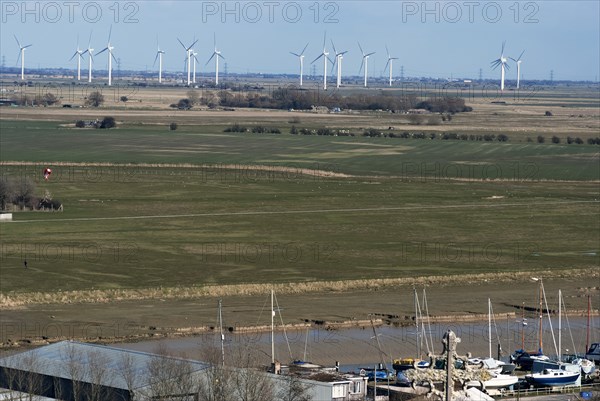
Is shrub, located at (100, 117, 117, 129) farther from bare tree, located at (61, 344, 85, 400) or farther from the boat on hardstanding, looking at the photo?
bare tree, located at (61, 344, 85, 400)

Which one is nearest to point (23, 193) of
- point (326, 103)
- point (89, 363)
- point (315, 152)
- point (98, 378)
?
point (89, 363)

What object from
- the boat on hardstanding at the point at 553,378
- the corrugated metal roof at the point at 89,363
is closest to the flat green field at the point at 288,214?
the corrugated metal roof at the point at 89,363

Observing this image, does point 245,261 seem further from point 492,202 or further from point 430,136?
point 430,136

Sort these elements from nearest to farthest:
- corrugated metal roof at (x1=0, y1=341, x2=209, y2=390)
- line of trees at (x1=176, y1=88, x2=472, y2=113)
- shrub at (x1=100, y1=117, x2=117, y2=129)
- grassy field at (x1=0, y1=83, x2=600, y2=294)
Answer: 1. corrugated metal roof at (x1=0, y1=341, x2=209, y2=390)
2. grassy field at (x1=0, y1=83, x2=600, y2=294)
3. shrub at (x1=100, y1=117, x2=117, y2=129)
4. line of trees at (x1=176, y1=88, x2=472, y2=113)

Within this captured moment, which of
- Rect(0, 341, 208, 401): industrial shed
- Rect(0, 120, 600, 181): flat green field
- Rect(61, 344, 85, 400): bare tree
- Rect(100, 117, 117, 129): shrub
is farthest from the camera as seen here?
Rect(100, 117, 117, 129): shrub

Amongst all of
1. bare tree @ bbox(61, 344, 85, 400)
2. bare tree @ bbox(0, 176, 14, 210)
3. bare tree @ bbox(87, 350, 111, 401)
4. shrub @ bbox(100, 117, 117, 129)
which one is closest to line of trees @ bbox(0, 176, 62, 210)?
bare tree @ bbox(0, 176, 14, 210)
